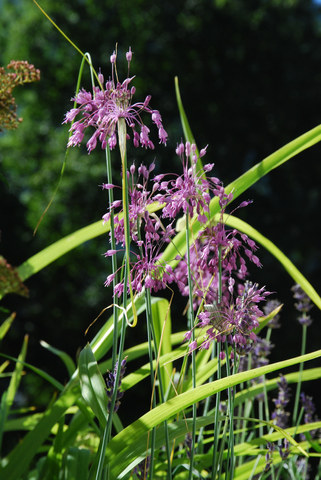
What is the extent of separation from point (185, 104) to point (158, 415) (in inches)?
323

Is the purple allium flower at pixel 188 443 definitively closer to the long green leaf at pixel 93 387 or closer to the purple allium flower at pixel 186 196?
the long green leaf at pixel 93 387

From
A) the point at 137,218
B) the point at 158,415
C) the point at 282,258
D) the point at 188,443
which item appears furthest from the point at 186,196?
the point at 188,443

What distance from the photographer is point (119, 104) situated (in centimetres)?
84

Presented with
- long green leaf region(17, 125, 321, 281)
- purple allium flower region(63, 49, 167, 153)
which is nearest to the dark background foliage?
long green leaf region(17, 125, 321, 281)

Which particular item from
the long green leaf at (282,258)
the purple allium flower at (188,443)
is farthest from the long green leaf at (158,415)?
the long green leaf at (282,258)

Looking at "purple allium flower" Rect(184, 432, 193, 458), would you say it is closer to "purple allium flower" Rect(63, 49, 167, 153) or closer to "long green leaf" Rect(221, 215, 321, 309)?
"long green leaf" Rect(221, 215, 321, 309)

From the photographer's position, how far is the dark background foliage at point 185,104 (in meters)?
7.99

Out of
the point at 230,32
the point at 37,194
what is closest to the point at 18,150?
the point at 37,194

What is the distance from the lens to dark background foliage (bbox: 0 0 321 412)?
7.99 m

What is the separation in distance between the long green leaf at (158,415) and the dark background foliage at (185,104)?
654 cm

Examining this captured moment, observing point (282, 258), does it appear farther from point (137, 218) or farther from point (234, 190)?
point (137, 218)

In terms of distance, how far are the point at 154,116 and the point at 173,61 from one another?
836 centimetres

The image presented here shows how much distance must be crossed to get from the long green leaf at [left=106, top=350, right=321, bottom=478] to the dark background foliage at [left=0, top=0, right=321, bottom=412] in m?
6.54

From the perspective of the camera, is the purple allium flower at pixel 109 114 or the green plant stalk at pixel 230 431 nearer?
the purple allium flower at pixel 109 114
